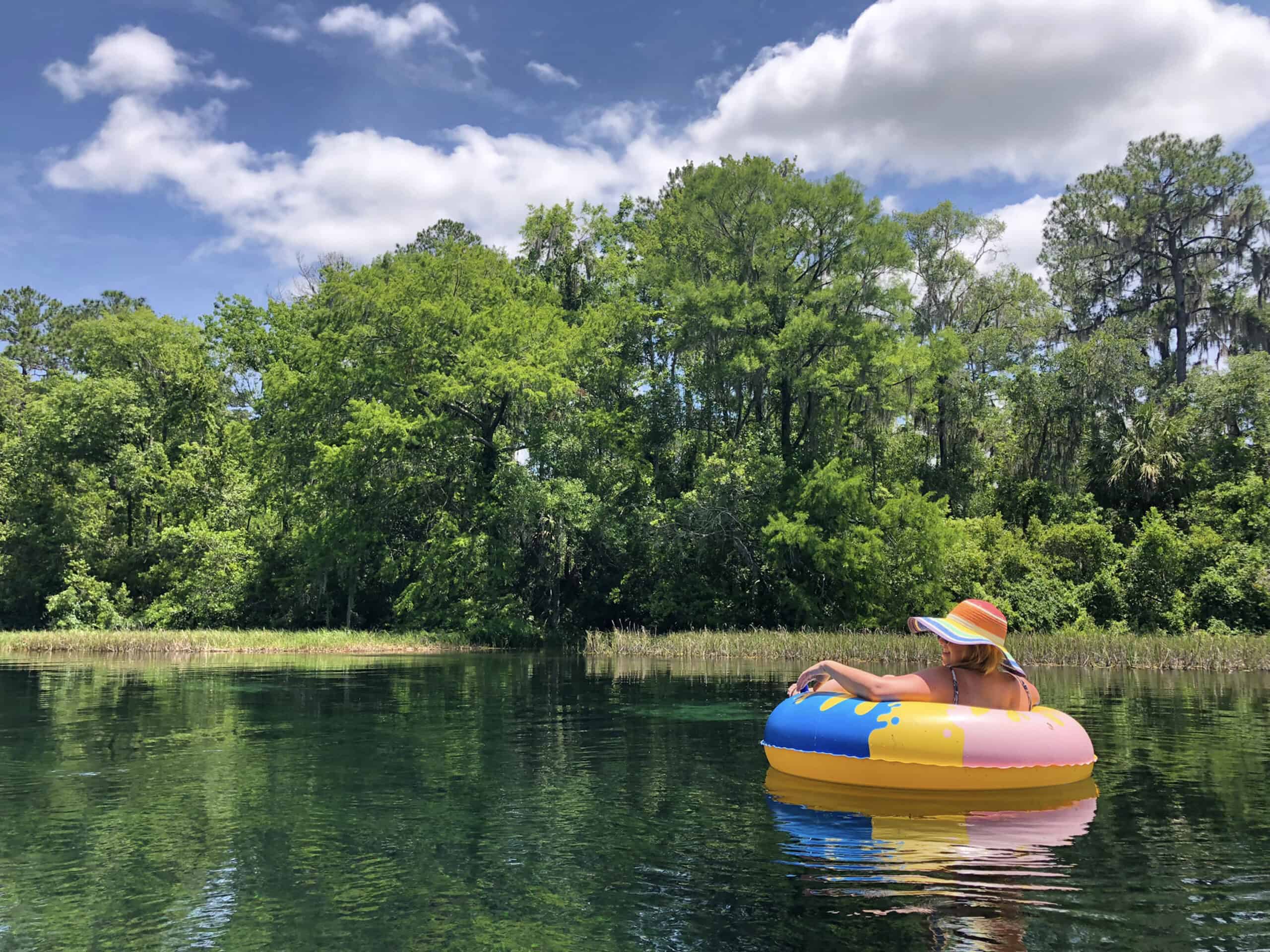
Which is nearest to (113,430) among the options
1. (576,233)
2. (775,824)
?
(576,233)

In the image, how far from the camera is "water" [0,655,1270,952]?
4855 millimetres

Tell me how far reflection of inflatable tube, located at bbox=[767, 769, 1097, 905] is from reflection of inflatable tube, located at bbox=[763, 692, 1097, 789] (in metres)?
0.14

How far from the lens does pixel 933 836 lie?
268 inches

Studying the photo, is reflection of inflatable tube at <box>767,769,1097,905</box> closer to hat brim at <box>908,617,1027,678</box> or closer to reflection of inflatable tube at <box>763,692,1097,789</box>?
reflection of inflatable tube at <box>763,692,1097,789</box>

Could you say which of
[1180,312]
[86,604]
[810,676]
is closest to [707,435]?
[1180,312]

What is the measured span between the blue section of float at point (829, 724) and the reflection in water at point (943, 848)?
371mm

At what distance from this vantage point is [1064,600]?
A: 3050 cm

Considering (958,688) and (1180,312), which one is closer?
(958,688)

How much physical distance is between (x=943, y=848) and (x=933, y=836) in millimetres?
354

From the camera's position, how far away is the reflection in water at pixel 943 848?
511cm

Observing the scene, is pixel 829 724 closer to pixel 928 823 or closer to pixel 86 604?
pixel 928 823

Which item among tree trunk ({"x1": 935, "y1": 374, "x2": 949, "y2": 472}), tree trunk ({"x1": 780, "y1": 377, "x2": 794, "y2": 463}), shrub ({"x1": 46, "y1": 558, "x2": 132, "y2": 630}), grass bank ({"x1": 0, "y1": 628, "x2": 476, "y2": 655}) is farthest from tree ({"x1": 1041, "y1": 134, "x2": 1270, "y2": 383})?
shrub ({"x1": 46, "y1": 558, "x2": 132, "y2": 630})

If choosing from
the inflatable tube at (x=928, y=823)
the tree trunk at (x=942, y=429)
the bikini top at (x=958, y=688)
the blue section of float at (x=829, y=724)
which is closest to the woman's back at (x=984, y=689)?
the bikini top at (x=958, y=688)

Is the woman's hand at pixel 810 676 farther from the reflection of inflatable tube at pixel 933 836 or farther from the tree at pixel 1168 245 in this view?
the tree at pixel 1168 245
